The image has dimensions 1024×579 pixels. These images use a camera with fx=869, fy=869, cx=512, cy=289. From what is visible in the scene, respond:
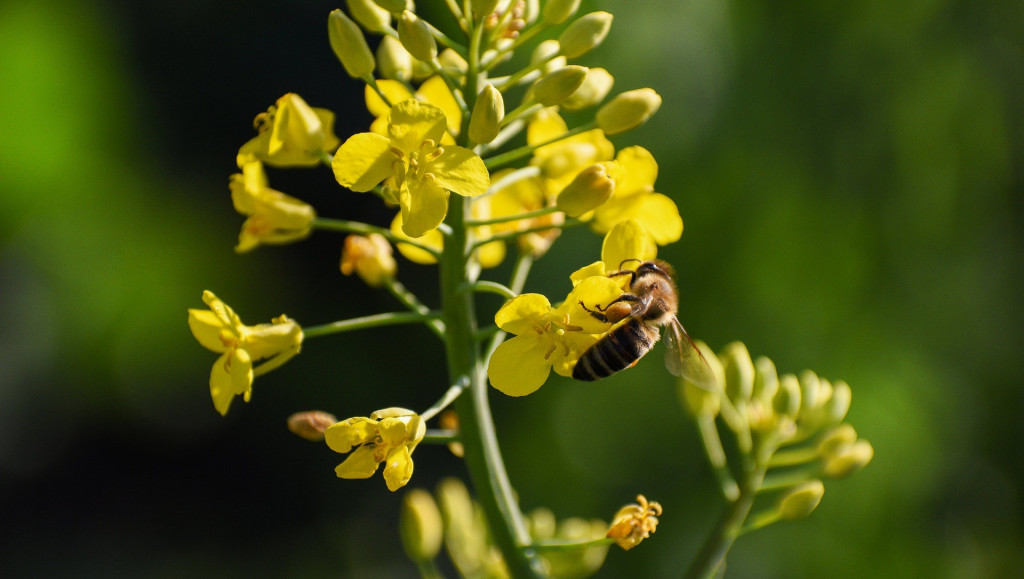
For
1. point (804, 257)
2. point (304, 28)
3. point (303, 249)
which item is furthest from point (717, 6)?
point (303, 249)

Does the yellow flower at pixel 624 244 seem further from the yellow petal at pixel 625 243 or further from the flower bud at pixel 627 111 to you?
the flower bud at pixel 627 111

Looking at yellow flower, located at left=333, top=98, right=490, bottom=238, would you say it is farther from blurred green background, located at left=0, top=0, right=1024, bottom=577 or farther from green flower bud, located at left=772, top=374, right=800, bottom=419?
blurred green background, located at left=0, top=0, right=1024, bottom=577

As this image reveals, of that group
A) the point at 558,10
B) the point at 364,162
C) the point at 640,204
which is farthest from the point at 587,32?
the point at 364,162

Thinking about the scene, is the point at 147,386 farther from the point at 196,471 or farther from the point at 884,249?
the point at 884,249

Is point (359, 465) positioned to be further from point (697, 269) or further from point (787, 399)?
point (697, 269)

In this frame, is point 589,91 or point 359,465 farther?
point 589,91

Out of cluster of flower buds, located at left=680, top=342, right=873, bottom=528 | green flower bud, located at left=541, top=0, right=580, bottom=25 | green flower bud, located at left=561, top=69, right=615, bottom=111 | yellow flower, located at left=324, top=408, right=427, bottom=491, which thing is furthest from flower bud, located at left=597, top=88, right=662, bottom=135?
yellow flower, located at left=324, top=408, right=427, bottom=491
